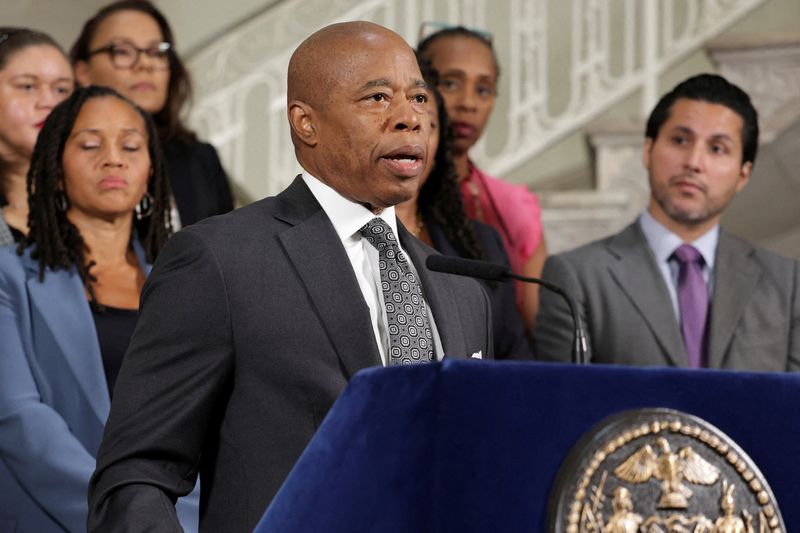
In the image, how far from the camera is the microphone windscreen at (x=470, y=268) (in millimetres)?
1444

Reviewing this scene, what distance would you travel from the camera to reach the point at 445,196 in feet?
10.2

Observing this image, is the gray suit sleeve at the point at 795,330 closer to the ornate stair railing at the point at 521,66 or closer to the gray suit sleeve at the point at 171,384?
the gray suit sleeve at the point at 171,384

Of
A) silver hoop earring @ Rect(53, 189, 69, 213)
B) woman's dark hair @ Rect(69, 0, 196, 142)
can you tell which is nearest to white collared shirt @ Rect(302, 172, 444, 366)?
silver hoop earring @ Rect(53, 189, 69, 213)

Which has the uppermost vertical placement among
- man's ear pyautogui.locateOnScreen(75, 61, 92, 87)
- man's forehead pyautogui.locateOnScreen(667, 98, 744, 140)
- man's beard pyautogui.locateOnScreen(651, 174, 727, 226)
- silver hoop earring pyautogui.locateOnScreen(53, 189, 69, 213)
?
man's ear pyautogui.locateOnScreen(75, 61, 92, 87)

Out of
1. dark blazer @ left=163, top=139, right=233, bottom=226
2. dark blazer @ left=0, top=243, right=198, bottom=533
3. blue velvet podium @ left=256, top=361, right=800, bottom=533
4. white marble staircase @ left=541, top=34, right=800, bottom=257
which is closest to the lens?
blue velvet podium @ left=256, top=361, right=800, bottom=533

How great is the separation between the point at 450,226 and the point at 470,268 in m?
1.60

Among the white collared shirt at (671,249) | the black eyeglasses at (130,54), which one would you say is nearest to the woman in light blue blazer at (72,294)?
the black eyeglasses at (130,54)

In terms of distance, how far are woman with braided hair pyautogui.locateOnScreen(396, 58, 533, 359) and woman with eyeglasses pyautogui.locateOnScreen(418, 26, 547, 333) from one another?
0.20 meters

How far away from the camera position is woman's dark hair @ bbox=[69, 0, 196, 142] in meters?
Result: 3.28

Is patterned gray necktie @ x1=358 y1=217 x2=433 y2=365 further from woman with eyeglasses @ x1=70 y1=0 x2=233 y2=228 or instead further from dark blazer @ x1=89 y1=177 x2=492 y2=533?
woman with eyeglasses @ x1=70 y1=0 x2=233 y2=228

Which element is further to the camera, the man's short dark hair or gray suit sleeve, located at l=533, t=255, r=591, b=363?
the man's short dark hair

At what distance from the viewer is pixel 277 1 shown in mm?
5426

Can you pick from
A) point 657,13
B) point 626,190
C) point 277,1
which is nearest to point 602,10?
point 657,13

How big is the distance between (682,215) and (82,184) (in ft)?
4.34
